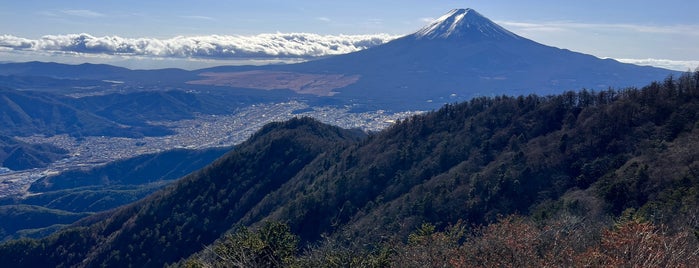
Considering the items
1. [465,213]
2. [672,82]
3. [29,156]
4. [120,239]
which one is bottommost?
[29,156]

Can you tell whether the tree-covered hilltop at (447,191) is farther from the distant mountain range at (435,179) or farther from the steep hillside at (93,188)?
the steep hillside at (93,188)

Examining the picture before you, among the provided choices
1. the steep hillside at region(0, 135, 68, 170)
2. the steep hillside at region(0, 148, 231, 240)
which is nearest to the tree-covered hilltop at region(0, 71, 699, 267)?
the steep hillside at region(0, 148, 231, 240)

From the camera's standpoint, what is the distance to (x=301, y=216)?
167 ft

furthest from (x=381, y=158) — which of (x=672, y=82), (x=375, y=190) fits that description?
(x=672, y=82)

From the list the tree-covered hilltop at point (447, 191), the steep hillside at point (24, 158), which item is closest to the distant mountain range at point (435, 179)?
the tree-covered hilltop at point (447, 191)

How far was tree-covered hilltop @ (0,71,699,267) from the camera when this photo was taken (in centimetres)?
2348

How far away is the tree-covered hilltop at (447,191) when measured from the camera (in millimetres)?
23484

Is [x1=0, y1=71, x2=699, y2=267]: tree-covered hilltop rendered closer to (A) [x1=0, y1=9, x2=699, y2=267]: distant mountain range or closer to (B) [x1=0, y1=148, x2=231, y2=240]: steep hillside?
(A) [x1=0, y1=9, x2=699, y2=267]: distant mountain range

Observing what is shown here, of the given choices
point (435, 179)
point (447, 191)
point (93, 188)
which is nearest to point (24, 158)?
point (93, 188)

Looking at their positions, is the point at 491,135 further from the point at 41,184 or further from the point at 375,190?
the point at 41,184

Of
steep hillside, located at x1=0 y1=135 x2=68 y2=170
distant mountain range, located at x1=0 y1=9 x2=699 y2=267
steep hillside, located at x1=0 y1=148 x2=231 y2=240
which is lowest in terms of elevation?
steep hillside, located at x1=0 y1=135 x2=68 y2=170

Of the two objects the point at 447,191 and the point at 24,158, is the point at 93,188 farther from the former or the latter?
the point at 447,191

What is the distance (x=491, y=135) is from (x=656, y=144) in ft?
57.3

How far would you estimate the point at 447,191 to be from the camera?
4322 cm
